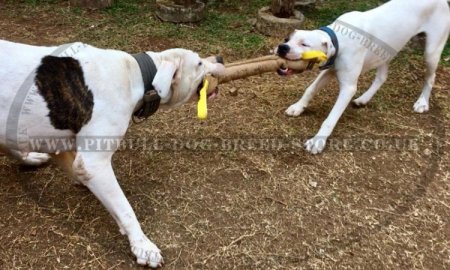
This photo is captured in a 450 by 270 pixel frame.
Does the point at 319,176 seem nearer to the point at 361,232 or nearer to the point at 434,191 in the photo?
the point at 361,232

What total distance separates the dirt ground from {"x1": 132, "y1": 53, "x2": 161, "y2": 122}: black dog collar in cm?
82

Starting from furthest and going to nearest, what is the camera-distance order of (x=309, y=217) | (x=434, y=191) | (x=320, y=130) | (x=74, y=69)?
(x=320, y=130) → (x=434, y=191) → (x=309, y=217) → (x=74, y=69)

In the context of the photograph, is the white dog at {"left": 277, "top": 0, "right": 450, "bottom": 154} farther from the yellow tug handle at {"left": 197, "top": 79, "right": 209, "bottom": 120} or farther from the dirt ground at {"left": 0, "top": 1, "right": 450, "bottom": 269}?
the yellow tug handle at {"left": 197, "top": 79, "right": 209, "bottom": 120}

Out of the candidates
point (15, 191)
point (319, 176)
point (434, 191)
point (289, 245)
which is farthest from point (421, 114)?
point (15, 191)

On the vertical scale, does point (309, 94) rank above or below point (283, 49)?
below

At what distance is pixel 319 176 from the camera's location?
3.80 metres

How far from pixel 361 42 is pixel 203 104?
189cm

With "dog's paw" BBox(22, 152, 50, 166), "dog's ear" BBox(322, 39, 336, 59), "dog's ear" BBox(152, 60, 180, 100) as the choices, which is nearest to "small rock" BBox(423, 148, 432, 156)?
"dog's ear" BBox(322, 39, 336, 59)

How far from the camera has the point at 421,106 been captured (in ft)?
16.2

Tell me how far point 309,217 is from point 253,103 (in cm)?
173

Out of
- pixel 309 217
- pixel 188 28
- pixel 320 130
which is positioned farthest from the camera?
pixel 188 28

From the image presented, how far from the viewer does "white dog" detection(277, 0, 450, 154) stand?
12.5 feet

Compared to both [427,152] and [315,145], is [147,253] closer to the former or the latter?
[315,145]

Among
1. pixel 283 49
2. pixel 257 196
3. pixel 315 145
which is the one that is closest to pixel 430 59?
pixel 315 145
